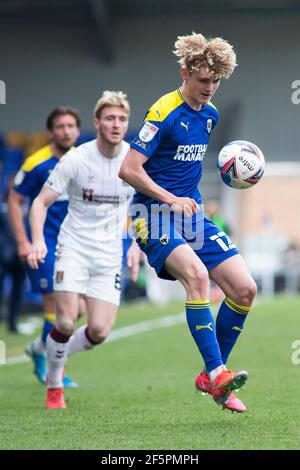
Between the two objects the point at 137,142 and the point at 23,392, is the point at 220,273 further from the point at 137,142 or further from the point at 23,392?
the point at 23,392

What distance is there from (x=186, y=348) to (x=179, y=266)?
6.07 metres

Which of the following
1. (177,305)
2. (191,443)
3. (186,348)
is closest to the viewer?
(191,443)

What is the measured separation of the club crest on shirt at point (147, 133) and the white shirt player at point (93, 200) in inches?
54.0

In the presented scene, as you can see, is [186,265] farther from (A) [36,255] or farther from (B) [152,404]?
(B) [152,404]

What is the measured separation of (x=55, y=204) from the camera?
28.6 feet

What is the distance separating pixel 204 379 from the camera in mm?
5973

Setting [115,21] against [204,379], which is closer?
[204,379]

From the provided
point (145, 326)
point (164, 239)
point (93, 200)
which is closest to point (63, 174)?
point (93, 200)

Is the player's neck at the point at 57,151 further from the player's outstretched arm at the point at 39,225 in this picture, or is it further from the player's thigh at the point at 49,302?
the player's outstretched arm at the point at 39,225

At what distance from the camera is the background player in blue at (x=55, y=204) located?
28.0ft

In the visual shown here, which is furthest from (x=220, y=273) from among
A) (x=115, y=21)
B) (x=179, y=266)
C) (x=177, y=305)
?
(x=115, y=21)

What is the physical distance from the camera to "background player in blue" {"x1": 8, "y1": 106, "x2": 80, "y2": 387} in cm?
854

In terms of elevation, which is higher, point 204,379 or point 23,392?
point 204,379
